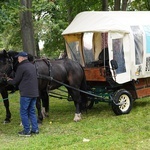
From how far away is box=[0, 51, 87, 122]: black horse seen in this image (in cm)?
798

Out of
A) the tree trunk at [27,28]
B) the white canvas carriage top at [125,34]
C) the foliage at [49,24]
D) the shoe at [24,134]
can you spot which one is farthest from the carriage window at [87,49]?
the foliage at [49,24]

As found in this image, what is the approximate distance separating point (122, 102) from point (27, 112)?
2.93 meters

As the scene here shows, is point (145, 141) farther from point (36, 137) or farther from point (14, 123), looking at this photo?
point (14, 123)

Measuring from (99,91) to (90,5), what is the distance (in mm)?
8049

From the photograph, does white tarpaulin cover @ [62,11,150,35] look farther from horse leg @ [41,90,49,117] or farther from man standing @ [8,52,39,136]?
man standing @ [8,52,39,136]

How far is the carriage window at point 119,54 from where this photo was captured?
29.0ft

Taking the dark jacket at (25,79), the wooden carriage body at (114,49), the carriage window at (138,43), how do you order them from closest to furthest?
the dark jacket at (25,79)
the wooden carriage body at (114,49)
the carriage window at (138,43)

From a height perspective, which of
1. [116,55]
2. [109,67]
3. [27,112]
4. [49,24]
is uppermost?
[49,24]

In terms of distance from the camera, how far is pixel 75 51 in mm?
10328

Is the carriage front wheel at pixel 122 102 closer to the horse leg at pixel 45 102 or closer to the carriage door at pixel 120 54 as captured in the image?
the carriage door at pixel 120 54

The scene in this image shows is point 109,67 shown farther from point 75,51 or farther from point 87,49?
point 75,51

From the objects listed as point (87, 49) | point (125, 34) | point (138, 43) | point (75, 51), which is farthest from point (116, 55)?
point (75, 51)

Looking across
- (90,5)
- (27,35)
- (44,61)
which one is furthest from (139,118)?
(90,5)

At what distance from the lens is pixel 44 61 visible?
8719mm
